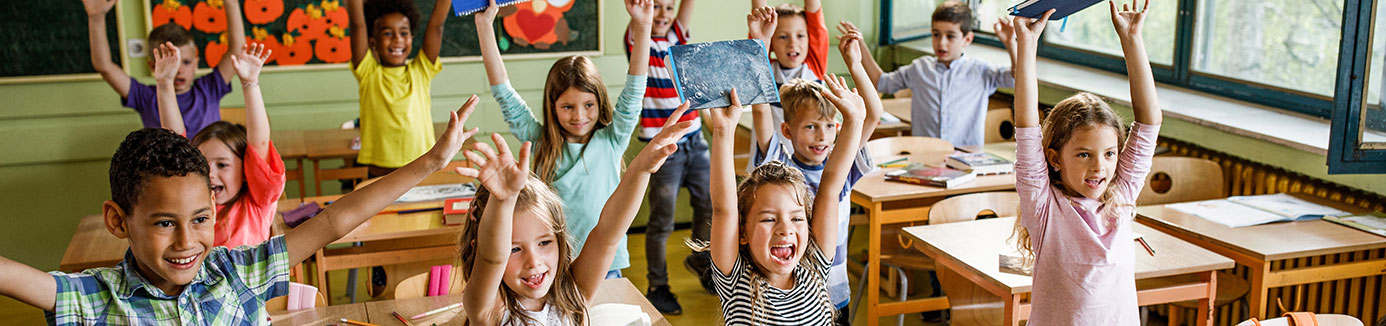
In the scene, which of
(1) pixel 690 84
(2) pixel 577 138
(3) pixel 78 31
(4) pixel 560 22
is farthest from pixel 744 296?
(3) pixel 78 31

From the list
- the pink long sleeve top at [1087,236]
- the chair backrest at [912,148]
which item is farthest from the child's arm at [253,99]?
the chair backrest at [912,148]

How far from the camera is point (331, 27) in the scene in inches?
188

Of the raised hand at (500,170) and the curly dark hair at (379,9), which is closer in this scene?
the raised hand at (500,170)

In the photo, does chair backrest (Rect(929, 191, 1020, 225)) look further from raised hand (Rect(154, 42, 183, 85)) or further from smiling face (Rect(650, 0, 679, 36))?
raised hand (Rect(154, 42, 183, 85))

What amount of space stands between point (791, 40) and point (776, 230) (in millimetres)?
2061

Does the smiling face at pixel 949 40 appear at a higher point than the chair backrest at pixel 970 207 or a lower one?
higher

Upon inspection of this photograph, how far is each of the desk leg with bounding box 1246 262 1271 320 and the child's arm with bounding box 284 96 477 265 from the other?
2070mm

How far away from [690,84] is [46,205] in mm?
3854

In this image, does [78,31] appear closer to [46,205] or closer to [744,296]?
[46,205]

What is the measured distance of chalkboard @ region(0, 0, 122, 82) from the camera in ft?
14.3

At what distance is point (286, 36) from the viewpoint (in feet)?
15.5

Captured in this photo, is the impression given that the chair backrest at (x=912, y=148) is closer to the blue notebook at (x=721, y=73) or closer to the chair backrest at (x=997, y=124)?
the chair backrest at (x=997, y=124)

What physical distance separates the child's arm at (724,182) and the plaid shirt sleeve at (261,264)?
2.45ft

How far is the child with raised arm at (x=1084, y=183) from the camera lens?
6.86 ft
